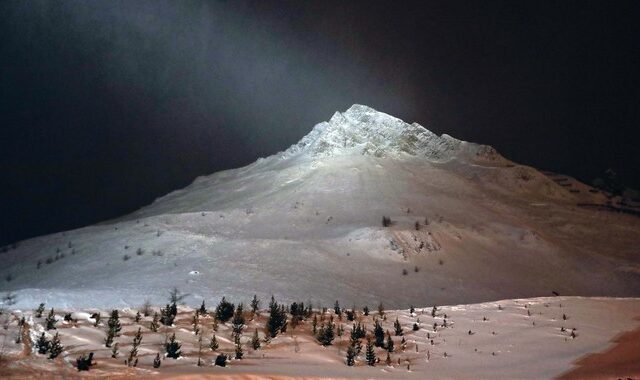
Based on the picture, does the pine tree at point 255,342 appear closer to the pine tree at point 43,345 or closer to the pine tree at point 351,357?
the pine tree at point 351,357

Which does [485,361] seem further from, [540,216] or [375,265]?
[540,216]

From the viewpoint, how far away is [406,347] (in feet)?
37.2

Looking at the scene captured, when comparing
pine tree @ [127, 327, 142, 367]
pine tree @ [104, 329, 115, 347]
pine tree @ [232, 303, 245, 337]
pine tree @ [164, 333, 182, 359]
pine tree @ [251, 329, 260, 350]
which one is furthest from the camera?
pine tree @ [232, 303, 245, 337]

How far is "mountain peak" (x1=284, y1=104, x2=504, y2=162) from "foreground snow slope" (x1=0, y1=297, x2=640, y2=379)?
42133 mm

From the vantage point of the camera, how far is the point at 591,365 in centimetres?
966

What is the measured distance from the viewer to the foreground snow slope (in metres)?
8.11

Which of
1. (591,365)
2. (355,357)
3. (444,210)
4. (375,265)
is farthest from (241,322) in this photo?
(444,210)

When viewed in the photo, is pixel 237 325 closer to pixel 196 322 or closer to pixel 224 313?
pixel 196 322

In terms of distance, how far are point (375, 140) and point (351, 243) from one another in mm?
33900

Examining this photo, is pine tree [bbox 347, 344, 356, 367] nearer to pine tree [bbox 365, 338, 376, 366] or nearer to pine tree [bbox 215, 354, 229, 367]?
pine tree [bbox 365, 338, 376, 366]

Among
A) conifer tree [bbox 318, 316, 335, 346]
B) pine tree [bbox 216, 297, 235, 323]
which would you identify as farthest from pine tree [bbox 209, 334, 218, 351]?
conifer tree [bbox 318, 316, 335, 346]

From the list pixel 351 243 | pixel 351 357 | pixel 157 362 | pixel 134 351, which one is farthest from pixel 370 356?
pixel 351 243

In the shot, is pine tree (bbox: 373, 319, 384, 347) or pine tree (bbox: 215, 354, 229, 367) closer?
pine tree (bbox: 215, 354, 229, 367)

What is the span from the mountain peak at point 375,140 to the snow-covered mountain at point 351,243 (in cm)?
98
